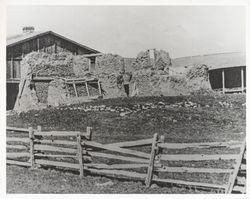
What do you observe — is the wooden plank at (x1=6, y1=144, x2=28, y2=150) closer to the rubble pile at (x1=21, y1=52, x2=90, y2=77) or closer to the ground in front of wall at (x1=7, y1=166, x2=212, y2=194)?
the ground in front of wall at (x1=7, y1=166, x2=212, y2=194)

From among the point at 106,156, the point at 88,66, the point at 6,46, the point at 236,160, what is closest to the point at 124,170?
the point at 106,156

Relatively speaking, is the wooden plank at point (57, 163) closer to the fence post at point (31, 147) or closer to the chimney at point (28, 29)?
the fence post at point (31, 147)

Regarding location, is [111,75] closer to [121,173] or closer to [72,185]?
[121,173]

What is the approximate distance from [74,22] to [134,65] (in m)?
1.07

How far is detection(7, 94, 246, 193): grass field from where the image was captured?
4793 millimetres

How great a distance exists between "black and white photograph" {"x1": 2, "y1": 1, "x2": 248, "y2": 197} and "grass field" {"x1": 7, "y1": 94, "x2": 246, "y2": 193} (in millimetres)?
12

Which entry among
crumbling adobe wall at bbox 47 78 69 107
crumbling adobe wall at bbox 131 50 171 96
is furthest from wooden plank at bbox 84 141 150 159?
crumbling adobe wall at bbox 131 50 171 96

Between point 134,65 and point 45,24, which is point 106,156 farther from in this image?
point 45,24

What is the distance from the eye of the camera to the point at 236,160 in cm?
467

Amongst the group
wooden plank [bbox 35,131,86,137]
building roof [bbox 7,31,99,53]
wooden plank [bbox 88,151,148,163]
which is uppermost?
building roof [bbox 7,31,99,53]

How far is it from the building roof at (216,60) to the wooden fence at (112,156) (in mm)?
961

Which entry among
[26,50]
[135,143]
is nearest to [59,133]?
[135,143]

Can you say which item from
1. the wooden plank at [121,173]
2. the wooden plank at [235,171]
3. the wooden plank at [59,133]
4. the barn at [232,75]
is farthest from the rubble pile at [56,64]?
the wooden plank at [235,171]

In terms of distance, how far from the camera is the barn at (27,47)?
498 centimetres
